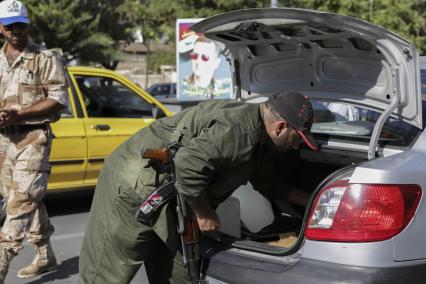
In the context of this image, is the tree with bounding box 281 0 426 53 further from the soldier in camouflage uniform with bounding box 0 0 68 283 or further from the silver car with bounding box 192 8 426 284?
the silver car with bounding box 192 8 426 284

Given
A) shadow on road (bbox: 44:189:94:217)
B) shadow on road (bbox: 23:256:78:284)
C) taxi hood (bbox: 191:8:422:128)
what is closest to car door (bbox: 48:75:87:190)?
shadow on road (bbox: 44:189:94:217)

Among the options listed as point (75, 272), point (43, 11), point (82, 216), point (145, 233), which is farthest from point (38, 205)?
point (43, 11)

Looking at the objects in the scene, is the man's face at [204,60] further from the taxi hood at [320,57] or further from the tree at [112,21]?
the tree at [112,21]

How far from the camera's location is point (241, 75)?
12.4 ft

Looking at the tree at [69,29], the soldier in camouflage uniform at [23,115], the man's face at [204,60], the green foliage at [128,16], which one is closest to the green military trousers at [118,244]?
the soldier in camouflage uniform at [23,115]

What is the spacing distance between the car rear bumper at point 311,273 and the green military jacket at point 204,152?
34 cm

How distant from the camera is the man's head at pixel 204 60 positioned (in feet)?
33.7

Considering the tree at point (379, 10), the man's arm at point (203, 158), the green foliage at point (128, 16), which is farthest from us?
the tree at point (379, 10)

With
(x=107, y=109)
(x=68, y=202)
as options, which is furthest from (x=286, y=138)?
(x=68, y=202)

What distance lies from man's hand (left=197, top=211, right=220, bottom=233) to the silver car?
0.16 metres

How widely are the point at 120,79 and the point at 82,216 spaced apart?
154 cm

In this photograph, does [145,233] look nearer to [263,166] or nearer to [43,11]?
[263,166]

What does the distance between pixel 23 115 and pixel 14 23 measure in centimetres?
61

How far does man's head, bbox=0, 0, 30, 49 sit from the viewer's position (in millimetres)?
3957
